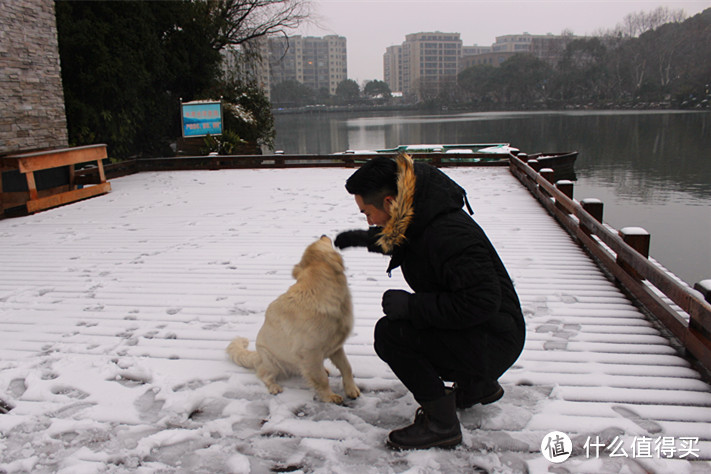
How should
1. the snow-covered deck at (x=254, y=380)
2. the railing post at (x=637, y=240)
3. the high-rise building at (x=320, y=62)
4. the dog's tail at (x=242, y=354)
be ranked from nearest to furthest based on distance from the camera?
the snow-covered deck at (x=254, y=380)
the dog's tail at (x=242, y=354)
the railing post at (x=637, y=240)
the high-rise building at (x=320, y=62)

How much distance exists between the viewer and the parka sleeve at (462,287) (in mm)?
1851

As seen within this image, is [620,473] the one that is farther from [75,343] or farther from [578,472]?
[75,343]

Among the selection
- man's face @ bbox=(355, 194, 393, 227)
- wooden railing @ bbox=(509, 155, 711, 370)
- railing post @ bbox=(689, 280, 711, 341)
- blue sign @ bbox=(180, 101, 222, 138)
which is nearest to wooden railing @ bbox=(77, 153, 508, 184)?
blue sign @ bbox=(180, 101, 222, 138)

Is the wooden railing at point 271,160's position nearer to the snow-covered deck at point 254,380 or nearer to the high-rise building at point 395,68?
the snow-covered deck at point 254,380

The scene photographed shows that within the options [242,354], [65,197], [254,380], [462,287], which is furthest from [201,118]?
[462,287]

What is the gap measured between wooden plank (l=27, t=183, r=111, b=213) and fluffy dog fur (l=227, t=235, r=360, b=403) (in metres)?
7.11

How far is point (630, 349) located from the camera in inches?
122

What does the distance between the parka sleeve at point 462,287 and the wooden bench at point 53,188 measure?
303 inches

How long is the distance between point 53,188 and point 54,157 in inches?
46.6

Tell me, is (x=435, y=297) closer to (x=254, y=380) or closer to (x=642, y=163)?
(x=254, y=380)

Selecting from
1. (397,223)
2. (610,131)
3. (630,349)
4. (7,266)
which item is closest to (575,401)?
(630,349)

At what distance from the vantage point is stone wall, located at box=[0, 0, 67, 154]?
336 inches

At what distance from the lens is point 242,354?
2.97 metres

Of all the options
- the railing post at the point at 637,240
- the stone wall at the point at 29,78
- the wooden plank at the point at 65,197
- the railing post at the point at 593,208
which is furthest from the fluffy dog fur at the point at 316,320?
the stone wall at the point at 29,78
